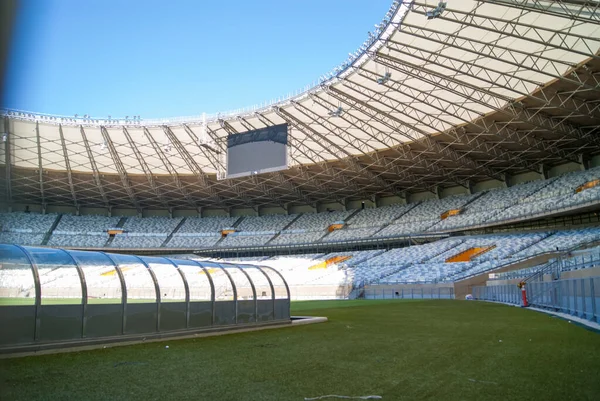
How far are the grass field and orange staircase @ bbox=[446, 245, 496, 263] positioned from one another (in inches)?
1303

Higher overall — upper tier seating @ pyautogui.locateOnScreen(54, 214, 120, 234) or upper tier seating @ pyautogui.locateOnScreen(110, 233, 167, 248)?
upper tier seating @ pyautogui.locateOnScreen(54, 214, 120, 234)

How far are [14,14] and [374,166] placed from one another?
2043 inches

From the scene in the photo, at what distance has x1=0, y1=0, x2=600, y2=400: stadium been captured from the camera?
24.5 feet

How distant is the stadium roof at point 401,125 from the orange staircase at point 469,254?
9.33 meters

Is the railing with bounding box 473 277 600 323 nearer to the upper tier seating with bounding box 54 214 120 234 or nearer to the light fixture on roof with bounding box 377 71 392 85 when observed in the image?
the light fixture on roof with bounding box 377 71 392 85

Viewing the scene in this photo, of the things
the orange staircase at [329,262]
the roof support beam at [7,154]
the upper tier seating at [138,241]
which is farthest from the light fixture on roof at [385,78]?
the upper tier seating at [138,241]

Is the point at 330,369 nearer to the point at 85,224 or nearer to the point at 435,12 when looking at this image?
the point at 435,12

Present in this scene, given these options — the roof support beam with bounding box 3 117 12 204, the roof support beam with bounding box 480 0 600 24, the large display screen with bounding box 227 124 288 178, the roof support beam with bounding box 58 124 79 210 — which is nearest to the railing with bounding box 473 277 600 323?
the roof support beam with bounding box 480 0 600 24

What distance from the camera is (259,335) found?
13.4 metres

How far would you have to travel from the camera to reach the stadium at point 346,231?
748cm

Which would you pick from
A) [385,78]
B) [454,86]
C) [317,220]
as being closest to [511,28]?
[454,86]

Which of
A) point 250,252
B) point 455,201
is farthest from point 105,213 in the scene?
point 455,201

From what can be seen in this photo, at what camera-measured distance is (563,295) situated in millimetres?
18562

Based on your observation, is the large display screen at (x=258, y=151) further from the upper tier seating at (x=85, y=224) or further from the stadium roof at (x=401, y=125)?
the upper tier seating at (x=85, y=224)
